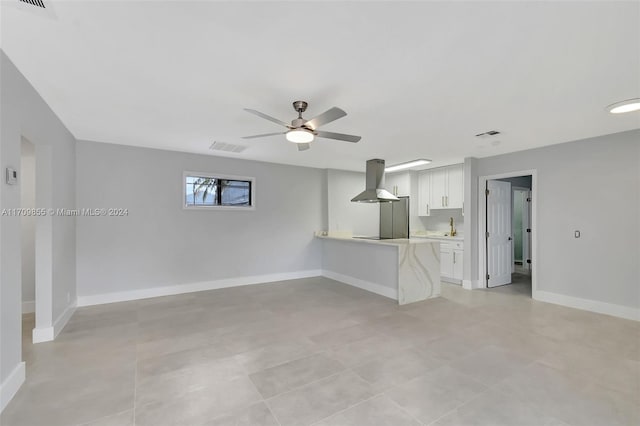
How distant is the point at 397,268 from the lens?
4699 millimetres

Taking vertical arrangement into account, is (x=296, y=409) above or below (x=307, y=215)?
below

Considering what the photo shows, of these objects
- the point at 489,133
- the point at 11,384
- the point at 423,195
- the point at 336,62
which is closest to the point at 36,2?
the point at 336,62

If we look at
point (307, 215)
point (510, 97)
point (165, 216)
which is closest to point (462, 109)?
point (510, 97)

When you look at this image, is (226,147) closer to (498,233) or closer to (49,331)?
(49,331)

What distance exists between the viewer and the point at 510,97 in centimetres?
279

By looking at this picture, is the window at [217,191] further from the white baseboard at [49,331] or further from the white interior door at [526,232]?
the white interior door at [526,232]

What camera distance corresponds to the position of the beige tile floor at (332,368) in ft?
6.45

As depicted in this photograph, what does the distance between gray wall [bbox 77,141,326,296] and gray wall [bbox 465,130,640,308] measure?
428cm

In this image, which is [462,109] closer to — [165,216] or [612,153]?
[612,153]

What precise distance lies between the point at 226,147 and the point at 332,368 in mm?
3690

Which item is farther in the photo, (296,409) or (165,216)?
(165,216)

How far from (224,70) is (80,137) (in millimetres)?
3379

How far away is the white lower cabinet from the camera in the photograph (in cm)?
577

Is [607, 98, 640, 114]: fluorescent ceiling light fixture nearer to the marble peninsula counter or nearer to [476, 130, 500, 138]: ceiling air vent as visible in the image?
[476, 130, 500, 138]: ceiling air vent
